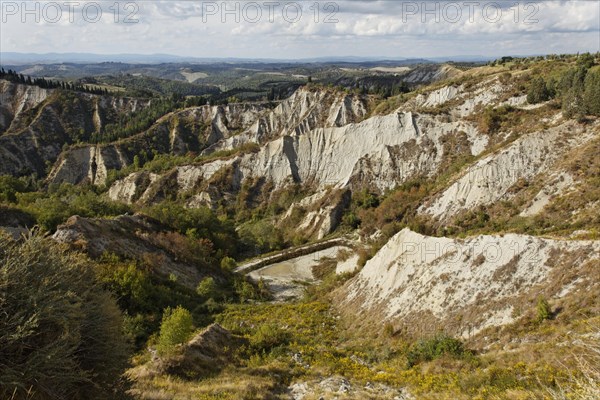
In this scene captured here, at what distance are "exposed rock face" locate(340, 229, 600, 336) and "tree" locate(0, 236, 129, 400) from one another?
13541 millimetres

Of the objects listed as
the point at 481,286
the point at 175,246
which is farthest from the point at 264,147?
the point at 481,286

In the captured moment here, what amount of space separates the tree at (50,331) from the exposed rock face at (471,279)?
13.5 metres

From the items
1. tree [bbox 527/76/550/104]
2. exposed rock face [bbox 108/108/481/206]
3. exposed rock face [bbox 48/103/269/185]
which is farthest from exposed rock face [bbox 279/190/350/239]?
exposed rock face [bbox 48/103/269/185]

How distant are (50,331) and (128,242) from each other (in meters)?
23.9

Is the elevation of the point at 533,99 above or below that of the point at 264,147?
above

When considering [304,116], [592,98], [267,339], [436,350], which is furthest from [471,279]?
[304,116]

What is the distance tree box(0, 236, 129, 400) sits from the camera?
22.2 ft

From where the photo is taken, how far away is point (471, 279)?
1867cm

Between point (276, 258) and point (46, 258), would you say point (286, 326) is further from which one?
point (276, 258)

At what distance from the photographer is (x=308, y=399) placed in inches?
475

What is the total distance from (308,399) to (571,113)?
3806 centimetres

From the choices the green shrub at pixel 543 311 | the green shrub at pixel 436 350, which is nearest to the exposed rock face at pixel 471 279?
the green shrub at pixel 543 311

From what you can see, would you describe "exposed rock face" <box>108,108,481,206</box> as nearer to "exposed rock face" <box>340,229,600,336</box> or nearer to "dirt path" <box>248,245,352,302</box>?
"dirt path" <box>248,245,352,302</box>

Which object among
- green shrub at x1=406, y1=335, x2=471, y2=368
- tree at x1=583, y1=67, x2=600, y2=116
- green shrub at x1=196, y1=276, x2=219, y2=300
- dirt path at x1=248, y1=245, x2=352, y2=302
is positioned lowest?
dirt path at x1=248, y1=245, x2=352, y2=302
